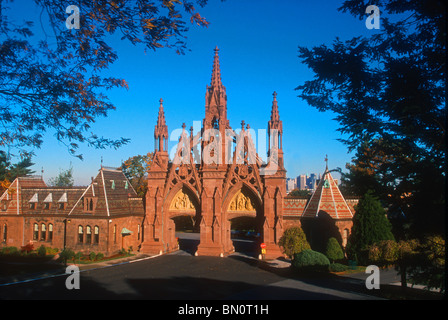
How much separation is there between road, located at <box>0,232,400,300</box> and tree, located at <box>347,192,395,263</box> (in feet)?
8.68

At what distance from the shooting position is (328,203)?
31.4m

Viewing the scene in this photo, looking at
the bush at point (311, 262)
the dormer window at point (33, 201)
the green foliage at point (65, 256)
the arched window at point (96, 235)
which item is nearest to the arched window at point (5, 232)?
the dormer window at point (33, 201)

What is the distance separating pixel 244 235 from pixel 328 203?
900 inches

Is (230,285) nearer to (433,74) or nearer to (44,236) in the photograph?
(433,74)

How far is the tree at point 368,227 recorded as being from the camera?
2400 cm

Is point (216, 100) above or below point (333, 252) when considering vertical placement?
above

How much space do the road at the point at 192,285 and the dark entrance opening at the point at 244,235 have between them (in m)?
10.7

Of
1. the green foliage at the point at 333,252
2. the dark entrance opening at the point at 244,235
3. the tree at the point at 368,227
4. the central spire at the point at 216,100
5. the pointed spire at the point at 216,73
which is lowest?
the dark entrance opening at the point at 244,235

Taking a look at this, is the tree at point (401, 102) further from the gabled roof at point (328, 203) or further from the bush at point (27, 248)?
the bush at point (27, 248)

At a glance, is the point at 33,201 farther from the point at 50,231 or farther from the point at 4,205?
the point at 50,231

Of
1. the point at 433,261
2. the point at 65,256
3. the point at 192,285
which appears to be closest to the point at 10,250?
the point at 65,256

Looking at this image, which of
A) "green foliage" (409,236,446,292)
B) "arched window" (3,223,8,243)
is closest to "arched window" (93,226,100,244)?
"arched window" (3,223,8,243)

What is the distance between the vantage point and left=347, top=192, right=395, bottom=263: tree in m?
24.0
